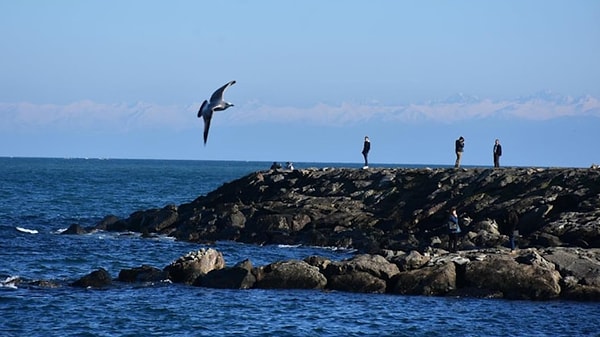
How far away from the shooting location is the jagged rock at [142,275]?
35000mm

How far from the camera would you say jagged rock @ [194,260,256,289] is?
33531 millimetres

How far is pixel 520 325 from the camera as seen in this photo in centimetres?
2805

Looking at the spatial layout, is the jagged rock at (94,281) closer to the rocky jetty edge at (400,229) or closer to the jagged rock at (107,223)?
the rocky jetty edge at (400,229)

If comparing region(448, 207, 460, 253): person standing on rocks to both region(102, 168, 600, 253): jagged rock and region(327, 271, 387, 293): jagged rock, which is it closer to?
region(102, 168, 600, 253): jagged rock

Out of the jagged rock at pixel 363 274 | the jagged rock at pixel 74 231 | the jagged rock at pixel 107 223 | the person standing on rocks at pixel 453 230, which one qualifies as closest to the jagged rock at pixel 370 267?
the jagged rock at pixel 363 274

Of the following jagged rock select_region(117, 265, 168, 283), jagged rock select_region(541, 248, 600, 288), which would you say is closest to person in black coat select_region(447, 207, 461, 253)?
jagged rock select_region(541, 248, 600, 288)

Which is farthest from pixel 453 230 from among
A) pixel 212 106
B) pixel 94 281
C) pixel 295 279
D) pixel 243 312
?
pixel 212 106

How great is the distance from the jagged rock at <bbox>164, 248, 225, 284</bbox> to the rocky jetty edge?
5 cm

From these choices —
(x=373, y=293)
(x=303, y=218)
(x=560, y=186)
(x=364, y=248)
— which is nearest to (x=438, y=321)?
(x=373, y=293)

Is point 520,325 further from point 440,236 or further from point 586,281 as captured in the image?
point 440,236

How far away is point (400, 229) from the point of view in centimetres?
4769

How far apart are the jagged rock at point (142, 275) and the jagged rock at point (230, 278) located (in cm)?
159

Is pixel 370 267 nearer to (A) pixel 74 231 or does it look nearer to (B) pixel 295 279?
(B) pixel 295 279

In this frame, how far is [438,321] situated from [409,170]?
2756cm
